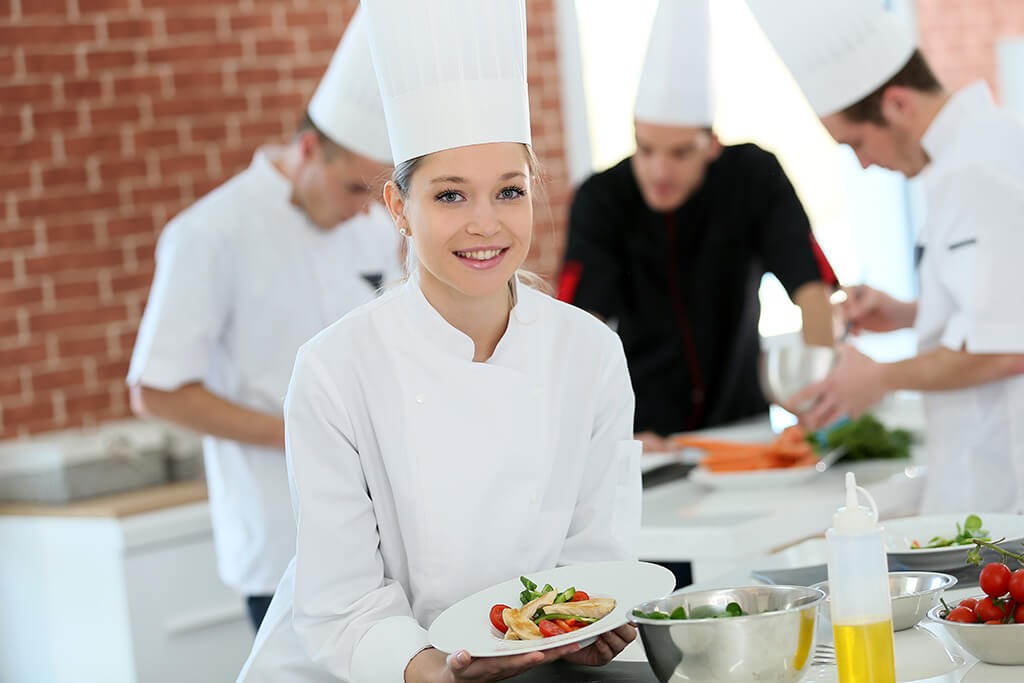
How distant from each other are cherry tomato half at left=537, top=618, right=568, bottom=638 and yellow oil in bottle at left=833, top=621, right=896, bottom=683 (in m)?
0.28

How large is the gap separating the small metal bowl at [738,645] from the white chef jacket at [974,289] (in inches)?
43.9

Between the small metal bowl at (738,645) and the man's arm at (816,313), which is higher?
the man's arm at (816,313)

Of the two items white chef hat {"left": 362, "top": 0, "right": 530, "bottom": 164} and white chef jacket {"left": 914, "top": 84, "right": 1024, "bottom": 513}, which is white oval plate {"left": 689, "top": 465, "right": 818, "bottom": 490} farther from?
white chef hat {"left": 362, "top": 0, "right": 530, "bottom": 164}

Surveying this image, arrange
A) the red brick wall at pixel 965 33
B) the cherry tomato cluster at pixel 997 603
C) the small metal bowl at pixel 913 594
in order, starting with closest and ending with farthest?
the cherry tomato cluster at pixel 997 603 < the small metal bowl at pixel 913 594 < the red brick wall at pixel 965 33

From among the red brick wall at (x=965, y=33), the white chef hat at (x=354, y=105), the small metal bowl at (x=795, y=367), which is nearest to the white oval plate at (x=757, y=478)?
the small metal bowl at (x=795, y=367)

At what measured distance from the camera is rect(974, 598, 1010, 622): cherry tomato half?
129cm

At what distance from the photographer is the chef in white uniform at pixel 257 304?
2.68 meters

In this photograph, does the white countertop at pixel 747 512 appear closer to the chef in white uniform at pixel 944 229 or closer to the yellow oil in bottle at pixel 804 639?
the chef in white uniform at pixel 944 229

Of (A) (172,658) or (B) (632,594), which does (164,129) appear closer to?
(A) (172,658)

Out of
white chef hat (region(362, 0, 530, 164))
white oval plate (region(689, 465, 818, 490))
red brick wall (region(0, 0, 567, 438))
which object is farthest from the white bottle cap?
red brick wall (region(0, 0, 567, 438))

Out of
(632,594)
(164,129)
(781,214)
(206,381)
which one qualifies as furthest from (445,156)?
(164,129)

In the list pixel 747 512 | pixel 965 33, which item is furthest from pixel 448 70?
pixel 965 33

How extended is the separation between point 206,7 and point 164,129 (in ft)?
1.23

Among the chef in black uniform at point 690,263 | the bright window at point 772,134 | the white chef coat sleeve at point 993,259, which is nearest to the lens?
the white chef coat sleeve at point 993,259
